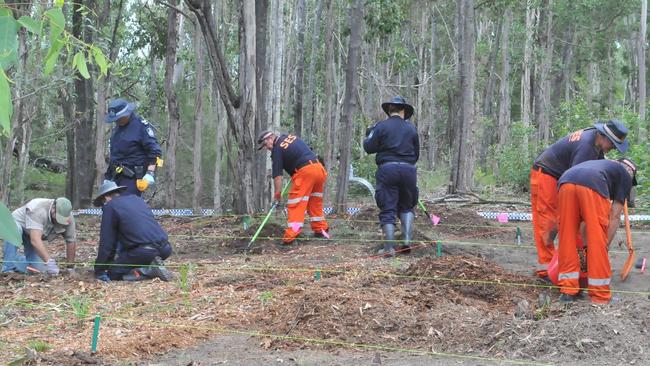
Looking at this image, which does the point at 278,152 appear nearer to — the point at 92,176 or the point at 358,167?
the point at 92,176

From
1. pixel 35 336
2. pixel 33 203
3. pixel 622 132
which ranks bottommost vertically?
pixel 35 336

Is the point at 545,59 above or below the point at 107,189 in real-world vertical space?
above

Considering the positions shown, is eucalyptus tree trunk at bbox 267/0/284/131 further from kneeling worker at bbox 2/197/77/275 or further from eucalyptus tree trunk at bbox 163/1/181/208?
kneeling worker at bbox 2/197/77/275

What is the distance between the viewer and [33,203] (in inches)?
311

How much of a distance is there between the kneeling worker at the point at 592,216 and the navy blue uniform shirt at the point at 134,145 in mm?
4655

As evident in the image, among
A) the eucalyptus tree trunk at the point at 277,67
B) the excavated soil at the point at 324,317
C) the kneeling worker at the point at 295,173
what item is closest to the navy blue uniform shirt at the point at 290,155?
the kneeling worker at the point at 295,173

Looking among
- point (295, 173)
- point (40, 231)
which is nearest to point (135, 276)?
point (40, 231)

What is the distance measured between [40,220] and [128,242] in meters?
0.97

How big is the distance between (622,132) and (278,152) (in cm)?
447

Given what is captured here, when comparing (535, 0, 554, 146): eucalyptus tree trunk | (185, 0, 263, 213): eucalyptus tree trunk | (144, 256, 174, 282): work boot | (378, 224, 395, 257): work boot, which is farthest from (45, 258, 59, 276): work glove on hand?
(535, 0, 554, 146): eucalyptus tree trunk

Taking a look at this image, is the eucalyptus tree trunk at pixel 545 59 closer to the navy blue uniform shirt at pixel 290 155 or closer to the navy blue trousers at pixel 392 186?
the navy blue uniform shirt at pixel 290 155

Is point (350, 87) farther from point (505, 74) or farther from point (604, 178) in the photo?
point (505, 74)

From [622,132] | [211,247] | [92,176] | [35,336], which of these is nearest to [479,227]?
[211,247]

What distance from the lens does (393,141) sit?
902cm
